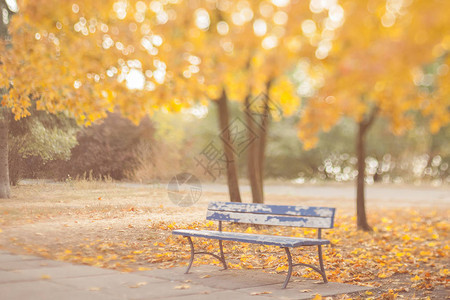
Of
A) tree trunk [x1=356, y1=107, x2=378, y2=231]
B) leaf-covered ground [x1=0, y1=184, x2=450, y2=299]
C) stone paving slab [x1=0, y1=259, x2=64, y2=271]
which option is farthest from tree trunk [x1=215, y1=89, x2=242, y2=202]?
stone paving slab [x1=0, y1=259, x2=64, y2=271]

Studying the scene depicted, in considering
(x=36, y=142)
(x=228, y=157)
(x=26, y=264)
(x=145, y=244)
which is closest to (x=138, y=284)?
(x=26, y=264)

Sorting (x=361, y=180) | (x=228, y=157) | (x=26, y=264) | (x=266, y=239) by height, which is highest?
(x=228, y=157)

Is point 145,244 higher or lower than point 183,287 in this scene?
higher

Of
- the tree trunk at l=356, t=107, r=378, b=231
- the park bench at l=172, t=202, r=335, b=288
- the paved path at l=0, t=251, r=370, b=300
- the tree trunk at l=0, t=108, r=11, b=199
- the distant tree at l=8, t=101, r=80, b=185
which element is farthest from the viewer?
the tree trunk at l=356, t=107, r=378, b=231

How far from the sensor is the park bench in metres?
6.20

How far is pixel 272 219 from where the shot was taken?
693 centimetres

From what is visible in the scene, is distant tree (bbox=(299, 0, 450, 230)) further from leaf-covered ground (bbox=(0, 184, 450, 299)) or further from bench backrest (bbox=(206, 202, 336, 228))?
leaf-covered ground (bbox=(0, 184, 450, 299))

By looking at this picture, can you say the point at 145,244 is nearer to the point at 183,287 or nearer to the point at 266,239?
the point at 183,287

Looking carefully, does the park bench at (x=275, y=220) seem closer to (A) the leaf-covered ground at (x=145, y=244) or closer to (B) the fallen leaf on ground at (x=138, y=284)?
(A) the leaf-covered ground at (x=145, y=244)

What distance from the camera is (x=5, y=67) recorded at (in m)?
7.14

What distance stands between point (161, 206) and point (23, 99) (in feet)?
7.89

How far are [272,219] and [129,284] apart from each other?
1925 millimetres

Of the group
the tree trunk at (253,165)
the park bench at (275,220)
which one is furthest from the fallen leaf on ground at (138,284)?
the tree trunk at (253,165)

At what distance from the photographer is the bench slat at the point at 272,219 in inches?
253
